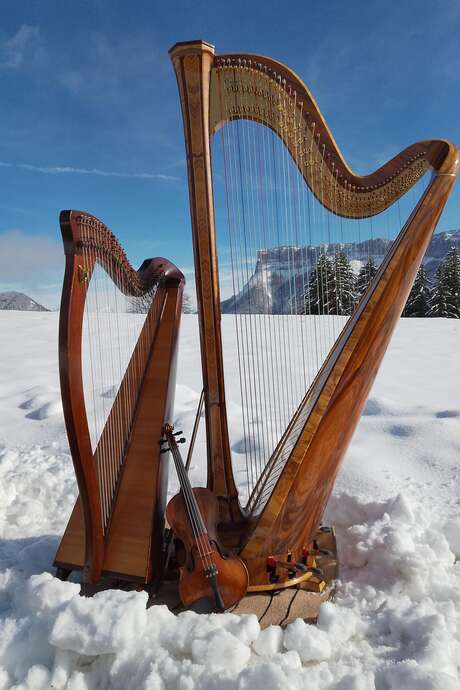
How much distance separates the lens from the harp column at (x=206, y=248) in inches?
84.4

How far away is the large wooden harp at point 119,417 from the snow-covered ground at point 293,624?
0.76ft

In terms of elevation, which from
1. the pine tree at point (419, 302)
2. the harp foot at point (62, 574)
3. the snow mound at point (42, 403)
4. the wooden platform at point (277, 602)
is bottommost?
the wooden platform at point (277, 602)

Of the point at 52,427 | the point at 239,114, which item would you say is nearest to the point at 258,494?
the point at 239,114

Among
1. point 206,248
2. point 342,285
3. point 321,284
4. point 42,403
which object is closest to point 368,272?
point 321,284

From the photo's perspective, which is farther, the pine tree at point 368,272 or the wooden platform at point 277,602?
the pine tree at point 368,272

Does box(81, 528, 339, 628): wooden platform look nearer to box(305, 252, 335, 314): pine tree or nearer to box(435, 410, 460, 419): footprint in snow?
box(305, 252, 335, 314): pine tree

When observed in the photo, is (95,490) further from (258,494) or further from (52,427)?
(52,427)

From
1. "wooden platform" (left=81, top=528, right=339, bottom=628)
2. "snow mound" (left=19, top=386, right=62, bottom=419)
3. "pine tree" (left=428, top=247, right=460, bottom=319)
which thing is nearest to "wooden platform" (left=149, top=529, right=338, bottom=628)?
"wooden platform" (left=81, top=528, right=339, bottom=628)

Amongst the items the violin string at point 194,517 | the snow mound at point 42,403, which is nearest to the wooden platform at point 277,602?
the violin string at point 194,517

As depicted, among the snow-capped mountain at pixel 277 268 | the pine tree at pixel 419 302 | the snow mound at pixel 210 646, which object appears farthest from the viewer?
the pine tree at pixel 419 302

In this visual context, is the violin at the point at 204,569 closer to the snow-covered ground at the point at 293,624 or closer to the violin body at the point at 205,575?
the violin body at the point at 205,575

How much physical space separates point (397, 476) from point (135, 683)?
2656 millimetres

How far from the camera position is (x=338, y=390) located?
7.66ft

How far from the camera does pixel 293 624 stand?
6.91ft
